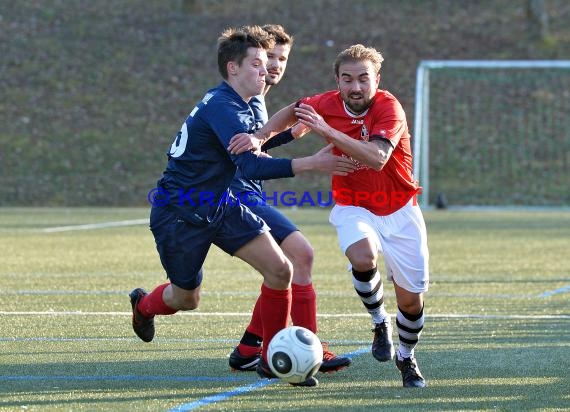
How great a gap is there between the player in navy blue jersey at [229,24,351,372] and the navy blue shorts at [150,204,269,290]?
32 centimetres

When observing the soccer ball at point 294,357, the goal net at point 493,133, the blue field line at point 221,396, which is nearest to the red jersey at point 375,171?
the soccer ball at point 294,357

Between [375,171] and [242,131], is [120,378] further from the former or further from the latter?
[375,171]

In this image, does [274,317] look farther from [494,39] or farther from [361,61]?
[494,39]

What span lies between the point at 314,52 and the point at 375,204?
2303 cm

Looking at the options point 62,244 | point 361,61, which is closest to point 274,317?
point 361,61

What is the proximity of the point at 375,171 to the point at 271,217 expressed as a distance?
0.83m

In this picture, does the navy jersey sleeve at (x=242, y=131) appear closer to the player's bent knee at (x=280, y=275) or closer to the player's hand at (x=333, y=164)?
the player's hand at (x=333, y=164)

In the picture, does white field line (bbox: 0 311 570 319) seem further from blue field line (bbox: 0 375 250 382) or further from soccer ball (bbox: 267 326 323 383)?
soccer ball (bbox: 267 326 323 383)

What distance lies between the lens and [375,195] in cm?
673

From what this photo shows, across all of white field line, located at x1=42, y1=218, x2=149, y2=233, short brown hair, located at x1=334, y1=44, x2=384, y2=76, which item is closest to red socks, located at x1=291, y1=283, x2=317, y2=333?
short brown hair, located at x1=334, y1=44, x2=384, y2=76

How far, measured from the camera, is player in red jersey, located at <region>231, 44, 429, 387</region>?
6387 mm

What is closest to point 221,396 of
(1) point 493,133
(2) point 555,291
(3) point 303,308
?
(3) point 303,308

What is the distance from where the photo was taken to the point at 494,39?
30281 millimetres

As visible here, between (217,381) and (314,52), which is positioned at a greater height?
(314,52)
